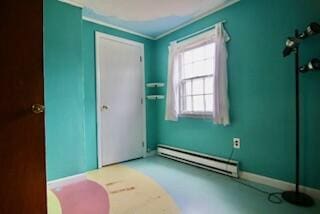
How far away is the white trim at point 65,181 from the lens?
7.66 feet

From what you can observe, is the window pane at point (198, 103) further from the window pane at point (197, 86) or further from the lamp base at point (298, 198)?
the lamp base at point (298, 198)

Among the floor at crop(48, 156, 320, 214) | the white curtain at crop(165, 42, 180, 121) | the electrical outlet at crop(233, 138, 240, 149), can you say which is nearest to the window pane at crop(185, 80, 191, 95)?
the white curtain at crop(165, 42, 180, 121)

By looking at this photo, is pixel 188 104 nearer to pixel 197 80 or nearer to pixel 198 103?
pixel 198 103

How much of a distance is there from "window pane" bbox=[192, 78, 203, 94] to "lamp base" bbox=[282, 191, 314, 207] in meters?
1.64

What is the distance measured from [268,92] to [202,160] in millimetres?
1293

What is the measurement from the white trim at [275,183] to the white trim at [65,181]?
2.09 m

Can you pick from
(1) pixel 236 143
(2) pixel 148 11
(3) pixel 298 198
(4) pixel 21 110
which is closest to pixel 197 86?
(1) pixel 236 143

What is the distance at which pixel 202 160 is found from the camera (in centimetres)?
283

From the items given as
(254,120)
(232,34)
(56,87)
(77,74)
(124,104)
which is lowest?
(254,120)

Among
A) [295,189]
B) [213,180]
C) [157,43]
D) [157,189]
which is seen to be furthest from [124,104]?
[295,189]

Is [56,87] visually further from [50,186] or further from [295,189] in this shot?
[295,189]

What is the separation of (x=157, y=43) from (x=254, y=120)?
2343 millimetres

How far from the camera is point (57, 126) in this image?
2.41 meters

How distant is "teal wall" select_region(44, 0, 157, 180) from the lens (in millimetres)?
2352
